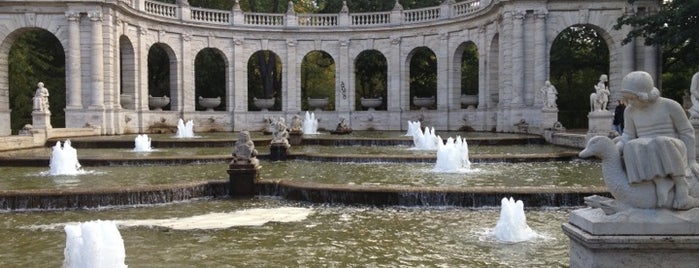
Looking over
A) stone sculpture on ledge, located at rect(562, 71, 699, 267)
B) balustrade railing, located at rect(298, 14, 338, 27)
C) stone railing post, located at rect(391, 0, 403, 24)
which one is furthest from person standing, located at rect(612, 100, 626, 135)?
balustrade railing, located at rect(298, 14, 338, 27)

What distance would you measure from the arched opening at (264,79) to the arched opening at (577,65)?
62.6 ft

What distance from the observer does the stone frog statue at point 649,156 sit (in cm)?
579

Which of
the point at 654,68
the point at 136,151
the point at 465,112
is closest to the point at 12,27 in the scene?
the point at 136,151

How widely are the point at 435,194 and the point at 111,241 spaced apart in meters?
6.23

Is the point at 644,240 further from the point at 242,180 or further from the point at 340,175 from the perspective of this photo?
the point at 340,175

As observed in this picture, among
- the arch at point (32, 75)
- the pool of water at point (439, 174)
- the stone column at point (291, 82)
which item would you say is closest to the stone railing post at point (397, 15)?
the stone column at point (291, 82)

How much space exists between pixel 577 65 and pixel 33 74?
33.2m

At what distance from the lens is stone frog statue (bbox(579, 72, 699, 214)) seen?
579 cm

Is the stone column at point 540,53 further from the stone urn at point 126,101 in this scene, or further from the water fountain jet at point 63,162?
the water fountain jet at point 63,162

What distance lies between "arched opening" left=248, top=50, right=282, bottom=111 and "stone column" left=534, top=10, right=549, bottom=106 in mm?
19095

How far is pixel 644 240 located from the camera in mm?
5625

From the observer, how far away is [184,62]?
129 feet

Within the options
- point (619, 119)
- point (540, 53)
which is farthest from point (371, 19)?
point (619, 119)

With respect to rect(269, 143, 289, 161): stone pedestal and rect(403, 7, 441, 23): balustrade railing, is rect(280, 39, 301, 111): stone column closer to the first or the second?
rect(403, 7, 441, 23): balustrade railing
